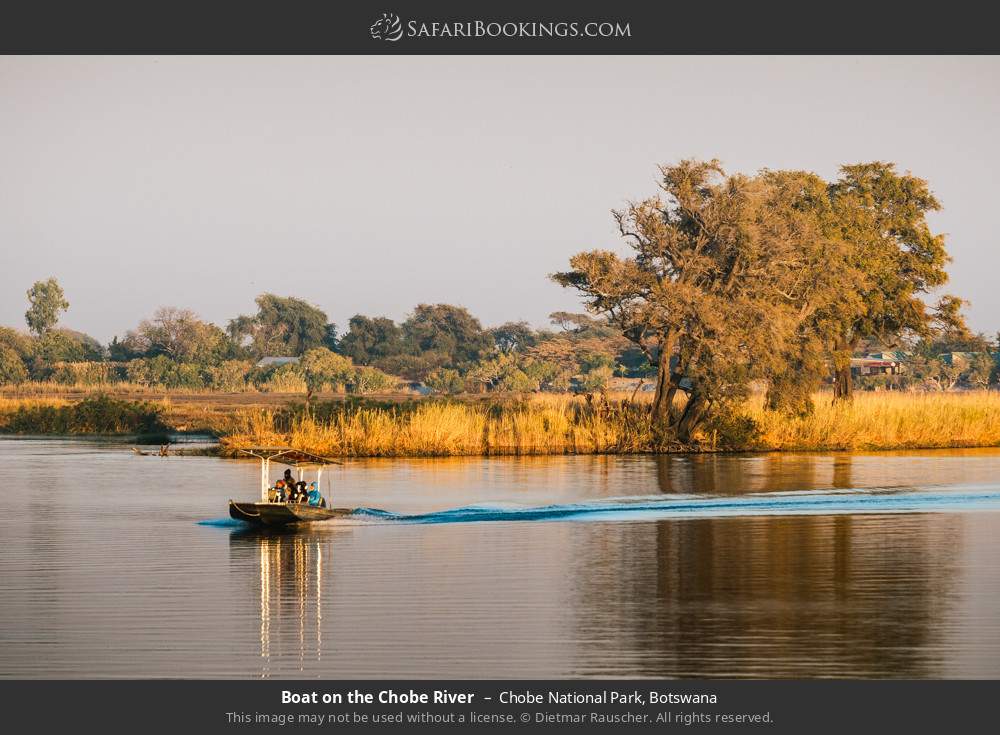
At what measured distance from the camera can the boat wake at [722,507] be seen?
97.8 feet

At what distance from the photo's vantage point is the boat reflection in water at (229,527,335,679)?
656 inches

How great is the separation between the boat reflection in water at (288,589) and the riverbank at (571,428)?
19.0m

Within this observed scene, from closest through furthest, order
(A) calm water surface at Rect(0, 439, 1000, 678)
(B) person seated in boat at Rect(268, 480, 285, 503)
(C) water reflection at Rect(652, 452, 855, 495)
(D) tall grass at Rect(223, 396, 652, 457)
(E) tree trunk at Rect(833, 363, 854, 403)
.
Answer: (A) calm water surface at Rect(0, 439, 1000, 678) → (B) person seated in boat at Rect(268, 480, 285, 503) → (C) water reflection at Rect(652, 452, 855, 495) → (D) tall grass at Rect(223, 396, 652, 457) → (E) tree trunk at Rect(833, 363, 854, 403)

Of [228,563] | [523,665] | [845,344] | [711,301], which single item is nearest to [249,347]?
[845,344]

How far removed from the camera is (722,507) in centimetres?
3153

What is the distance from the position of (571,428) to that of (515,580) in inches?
1069

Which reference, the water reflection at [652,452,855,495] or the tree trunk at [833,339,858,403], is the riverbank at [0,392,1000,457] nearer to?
the tree trunk at [833,339,858,403]

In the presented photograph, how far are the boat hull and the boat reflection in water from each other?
8.0 inches

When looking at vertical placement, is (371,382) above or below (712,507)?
above

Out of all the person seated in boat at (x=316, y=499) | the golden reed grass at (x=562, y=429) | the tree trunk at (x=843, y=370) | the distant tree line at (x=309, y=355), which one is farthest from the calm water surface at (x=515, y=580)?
Result: the distant tree line at (x=309, y=355)

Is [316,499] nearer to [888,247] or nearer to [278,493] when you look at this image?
[278,493]

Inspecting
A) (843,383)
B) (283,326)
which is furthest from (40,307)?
(843,383)

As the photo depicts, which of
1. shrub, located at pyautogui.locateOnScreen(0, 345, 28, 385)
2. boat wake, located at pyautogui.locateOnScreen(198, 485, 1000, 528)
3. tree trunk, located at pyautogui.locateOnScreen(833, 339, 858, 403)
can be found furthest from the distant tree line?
boat wake, located at pyautogui.locateOnScreen(198, 485, 1000, 528)

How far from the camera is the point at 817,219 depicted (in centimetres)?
5738
